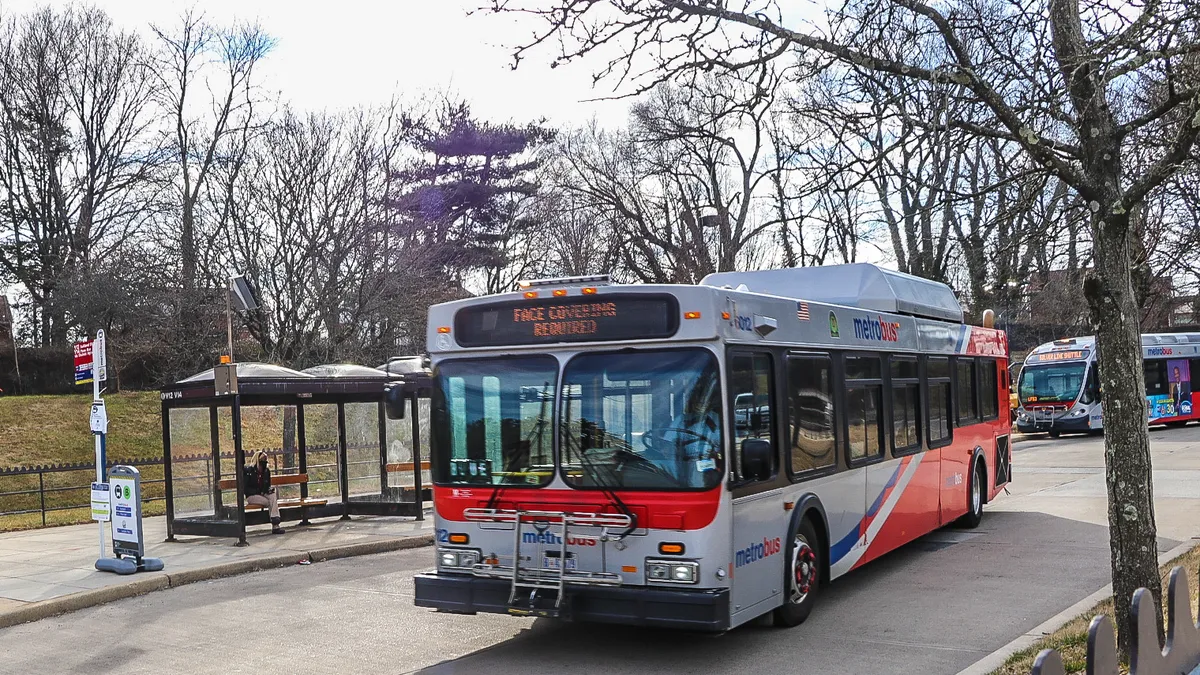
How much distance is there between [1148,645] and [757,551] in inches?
118

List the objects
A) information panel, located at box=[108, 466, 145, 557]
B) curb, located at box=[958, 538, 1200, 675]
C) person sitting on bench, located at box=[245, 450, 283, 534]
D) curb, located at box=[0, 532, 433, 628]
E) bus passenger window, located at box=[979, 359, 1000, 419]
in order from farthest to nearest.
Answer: person sitting on bench, located at box=[245, 450, 283, 534]
bus passenger window, located at box=[979, 359, 1000, 419]
information panel, located at box=[108, 466, 145, 557]
curb, located at box=[0, 532, 433, 628]
curb, located at box=[958, 538, 1200, 675]

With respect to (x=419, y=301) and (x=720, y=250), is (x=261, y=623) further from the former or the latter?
(x=720, y=250)

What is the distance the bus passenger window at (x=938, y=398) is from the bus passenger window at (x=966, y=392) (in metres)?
0.49

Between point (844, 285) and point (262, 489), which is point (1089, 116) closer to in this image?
point (844, 285)

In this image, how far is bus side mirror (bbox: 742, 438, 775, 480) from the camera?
7.46m

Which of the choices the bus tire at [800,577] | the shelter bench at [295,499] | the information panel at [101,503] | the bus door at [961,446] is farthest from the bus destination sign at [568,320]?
the shelter bench at [295,499]

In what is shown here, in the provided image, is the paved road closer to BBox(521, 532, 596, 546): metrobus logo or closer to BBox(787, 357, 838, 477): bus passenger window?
BBox(521, 532, 596, 546): metrobus logo

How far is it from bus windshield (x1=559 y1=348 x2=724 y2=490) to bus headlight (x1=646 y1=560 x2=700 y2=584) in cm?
52

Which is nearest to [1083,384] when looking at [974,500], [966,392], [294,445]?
[974,500]

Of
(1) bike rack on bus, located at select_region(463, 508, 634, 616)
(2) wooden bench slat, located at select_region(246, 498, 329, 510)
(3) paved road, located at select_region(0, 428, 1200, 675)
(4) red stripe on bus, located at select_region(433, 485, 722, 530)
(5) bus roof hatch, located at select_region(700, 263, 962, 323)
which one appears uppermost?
(5) bus roof hatch, located at select_region(700, 263, 962, 323)

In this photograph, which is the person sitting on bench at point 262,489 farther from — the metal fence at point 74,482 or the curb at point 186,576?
the curb at point 186,576

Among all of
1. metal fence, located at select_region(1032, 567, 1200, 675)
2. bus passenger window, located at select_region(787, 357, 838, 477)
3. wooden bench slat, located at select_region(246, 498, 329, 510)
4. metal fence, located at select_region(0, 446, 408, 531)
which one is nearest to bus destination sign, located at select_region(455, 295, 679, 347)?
bus passenger window, located at select_region(787, 357, 838, 477)

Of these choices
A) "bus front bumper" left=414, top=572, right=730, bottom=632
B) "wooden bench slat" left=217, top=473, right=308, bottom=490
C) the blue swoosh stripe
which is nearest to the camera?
"bus front bumper" left=414, top=572, right=730, bottom=632

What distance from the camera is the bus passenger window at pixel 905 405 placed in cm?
1120
